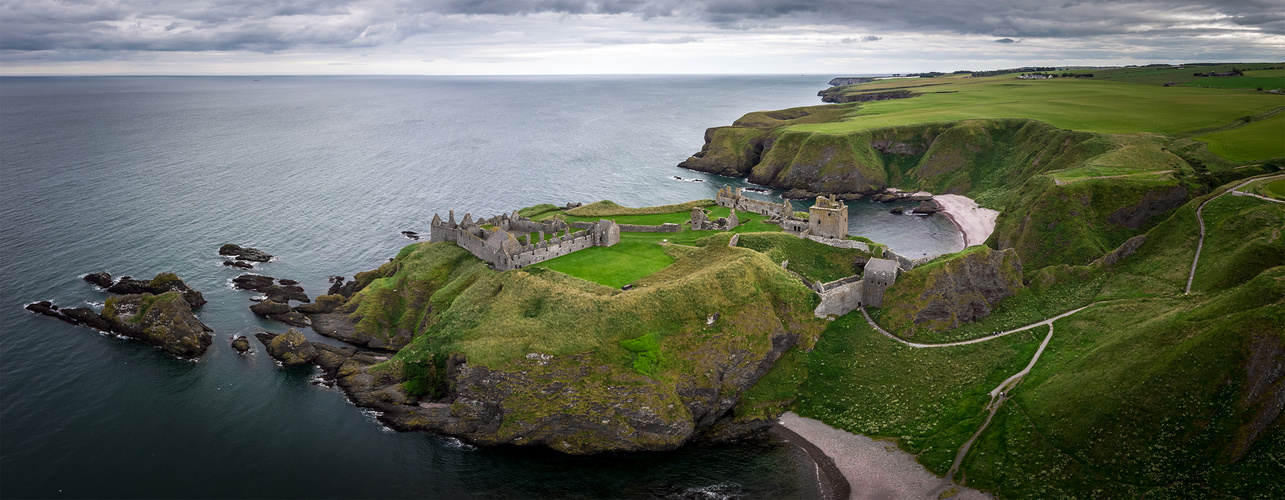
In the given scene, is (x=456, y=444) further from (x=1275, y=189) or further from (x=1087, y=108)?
(x=1087, y=108)

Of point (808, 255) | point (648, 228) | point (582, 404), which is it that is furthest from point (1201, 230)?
point (582, 404)

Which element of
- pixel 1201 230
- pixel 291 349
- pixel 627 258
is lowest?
pixel 291 349

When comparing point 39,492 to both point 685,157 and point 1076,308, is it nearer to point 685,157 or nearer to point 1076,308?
point 1076,308

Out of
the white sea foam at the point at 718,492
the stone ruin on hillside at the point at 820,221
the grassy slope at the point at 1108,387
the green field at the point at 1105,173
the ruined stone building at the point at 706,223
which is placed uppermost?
the green field at the point at 1105,173

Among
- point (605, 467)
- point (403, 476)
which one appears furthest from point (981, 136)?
point (403, 476)

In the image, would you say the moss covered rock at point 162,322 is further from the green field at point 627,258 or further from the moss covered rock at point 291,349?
the green field at point 627,258

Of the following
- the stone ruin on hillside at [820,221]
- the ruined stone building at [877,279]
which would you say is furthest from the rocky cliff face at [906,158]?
the ruined stone building at [877,279]
